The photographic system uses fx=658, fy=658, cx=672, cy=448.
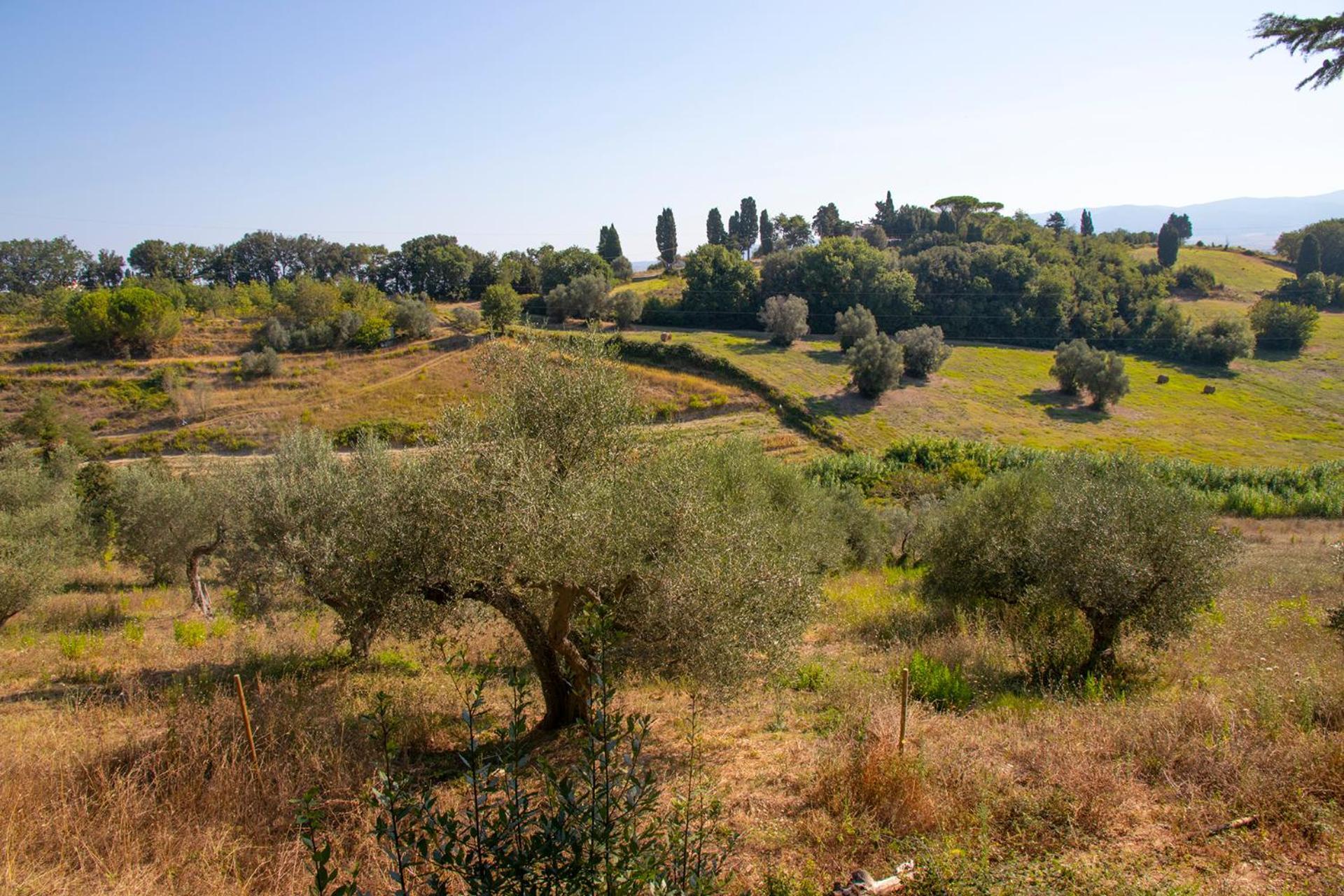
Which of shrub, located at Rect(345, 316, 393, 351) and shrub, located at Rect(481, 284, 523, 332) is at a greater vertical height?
shrub, located at Rect(481, 284, 523, 332)

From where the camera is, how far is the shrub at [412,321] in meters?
73.6

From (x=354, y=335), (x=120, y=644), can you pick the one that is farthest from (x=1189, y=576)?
(x=354, y=335)

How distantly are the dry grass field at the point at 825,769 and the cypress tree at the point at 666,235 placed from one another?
120 m

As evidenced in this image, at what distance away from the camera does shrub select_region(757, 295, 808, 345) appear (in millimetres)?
77875

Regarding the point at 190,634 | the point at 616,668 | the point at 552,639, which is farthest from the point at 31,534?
the point at 616,668

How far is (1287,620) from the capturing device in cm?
1614

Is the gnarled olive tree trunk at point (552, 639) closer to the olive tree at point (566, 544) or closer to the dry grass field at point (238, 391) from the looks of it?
the olive tree at point (566, 544)

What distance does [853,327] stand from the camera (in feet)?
A: 250

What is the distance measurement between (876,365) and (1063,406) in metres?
21.3

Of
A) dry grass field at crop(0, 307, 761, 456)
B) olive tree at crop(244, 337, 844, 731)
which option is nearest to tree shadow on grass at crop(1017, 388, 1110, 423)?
dry grass field at crop(0, 307, 761, 456)

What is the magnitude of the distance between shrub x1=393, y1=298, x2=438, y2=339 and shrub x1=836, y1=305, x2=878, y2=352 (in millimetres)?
47429

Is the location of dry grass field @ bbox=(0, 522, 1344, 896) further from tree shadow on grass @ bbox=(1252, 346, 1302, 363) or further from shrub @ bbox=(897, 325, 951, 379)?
tree shadow on grass @ bbox=(1252, 346, 1302, 363)

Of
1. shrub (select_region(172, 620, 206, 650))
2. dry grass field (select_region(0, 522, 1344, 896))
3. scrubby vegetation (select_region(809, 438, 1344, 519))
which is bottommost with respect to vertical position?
scrubby vegetation (select_region(809, 438, 1344, 519))

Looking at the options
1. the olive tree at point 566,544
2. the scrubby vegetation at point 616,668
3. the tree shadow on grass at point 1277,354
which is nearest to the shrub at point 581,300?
the scrubby vegetation at point 616,668
